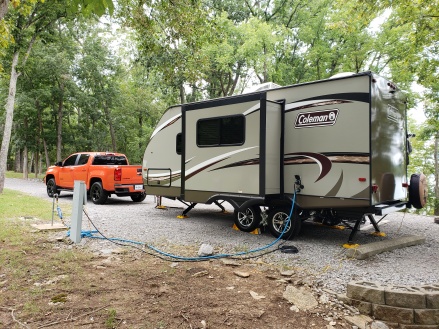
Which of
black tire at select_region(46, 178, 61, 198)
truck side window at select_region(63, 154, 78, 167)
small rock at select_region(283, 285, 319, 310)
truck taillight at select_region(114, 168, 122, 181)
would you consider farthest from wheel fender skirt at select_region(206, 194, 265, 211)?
black tire at select_region(46, 178, 61, 198)

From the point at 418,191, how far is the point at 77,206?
260 inches

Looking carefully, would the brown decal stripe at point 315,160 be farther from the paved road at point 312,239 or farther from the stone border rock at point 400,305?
the stone border rock at point 400,305

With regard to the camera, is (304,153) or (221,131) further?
(221,131)

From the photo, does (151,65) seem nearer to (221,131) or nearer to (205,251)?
(221,131)

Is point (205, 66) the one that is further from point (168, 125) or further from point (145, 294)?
point (145, 294)

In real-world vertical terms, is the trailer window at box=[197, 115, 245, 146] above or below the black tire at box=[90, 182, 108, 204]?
above

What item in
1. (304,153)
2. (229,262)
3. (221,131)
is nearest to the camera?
(229,262)

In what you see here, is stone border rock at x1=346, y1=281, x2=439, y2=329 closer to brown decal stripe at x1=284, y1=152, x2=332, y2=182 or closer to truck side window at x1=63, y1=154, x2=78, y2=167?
brown decal stripe at x1=284, y1=152, x2=332, y2=182

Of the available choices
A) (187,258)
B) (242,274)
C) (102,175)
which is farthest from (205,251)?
(102,175)

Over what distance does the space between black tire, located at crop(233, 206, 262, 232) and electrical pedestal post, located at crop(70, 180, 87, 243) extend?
317 cm

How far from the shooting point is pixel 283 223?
6648 millimetres

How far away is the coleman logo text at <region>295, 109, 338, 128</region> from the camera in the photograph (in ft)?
19.4

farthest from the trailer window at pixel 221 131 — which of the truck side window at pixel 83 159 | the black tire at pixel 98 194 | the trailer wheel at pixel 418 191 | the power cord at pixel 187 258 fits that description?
the truck side window at pixel 83 159

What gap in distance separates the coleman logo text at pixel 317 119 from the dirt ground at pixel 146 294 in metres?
2.82
